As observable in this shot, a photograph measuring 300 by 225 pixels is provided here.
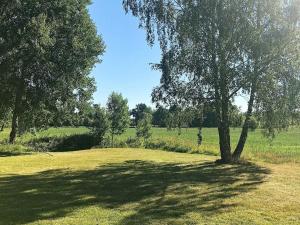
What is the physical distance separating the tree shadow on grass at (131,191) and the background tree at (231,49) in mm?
3866

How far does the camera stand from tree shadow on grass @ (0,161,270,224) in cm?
1254

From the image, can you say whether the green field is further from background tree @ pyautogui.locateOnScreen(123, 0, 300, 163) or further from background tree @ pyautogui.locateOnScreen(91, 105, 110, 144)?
background tree @ pyautogui.locateOnScreen(91, 105, 110, 144)

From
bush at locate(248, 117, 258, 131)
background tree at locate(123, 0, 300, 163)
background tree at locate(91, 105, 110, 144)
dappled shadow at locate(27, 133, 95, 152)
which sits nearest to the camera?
background tree at locate(123, 0, 300, 163)

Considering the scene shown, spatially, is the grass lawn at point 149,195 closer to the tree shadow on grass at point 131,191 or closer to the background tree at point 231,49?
the tree shadow on grass at point 131,191

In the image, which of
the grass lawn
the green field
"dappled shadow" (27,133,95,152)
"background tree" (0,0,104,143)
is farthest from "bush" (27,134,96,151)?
the grass lawn

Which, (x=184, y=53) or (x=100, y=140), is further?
(x=100, y=140)

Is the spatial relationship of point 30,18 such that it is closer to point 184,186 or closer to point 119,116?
point 184,186

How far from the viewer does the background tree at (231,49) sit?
73.0ft

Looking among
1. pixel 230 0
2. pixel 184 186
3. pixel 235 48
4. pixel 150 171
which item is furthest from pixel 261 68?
pixel 184 186

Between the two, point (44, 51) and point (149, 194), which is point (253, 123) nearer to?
point (149, 194)

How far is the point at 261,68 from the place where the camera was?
75.7ft

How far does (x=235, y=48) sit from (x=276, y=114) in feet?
13.5

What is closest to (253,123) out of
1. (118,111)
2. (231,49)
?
(231,49)

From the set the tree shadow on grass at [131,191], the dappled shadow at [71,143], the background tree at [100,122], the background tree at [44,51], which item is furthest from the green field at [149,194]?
the background tree at [100,122]
